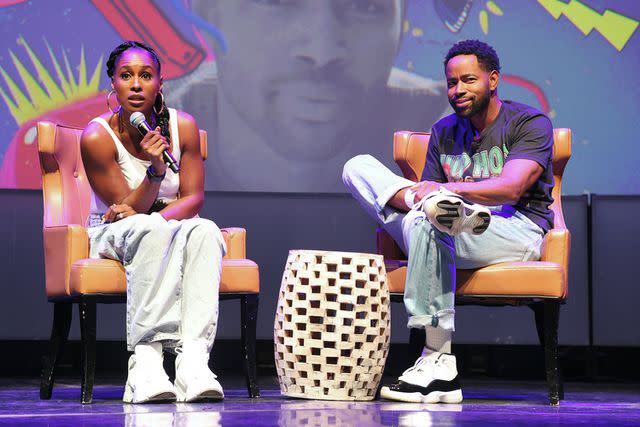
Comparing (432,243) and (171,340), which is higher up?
(432,243)

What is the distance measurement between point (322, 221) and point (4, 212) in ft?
4.57

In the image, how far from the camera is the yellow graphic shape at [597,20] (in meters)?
4.80

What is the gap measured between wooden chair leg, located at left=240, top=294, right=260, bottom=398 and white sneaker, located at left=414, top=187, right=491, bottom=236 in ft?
2.26

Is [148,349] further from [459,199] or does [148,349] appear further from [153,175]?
[459,199]

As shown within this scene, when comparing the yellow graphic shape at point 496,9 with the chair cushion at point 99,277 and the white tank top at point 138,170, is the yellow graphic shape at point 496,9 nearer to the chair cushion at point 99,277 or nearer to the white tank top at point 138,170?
the white tank top at point 138,170

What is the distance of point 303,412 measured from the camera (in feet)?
8.97

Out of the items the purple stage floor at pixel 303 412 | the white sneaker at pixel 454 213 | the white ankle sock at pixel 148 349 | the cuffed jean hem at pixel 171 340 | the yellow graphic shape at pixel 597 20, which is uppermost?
the yellow graphic shape at pixel 597 20

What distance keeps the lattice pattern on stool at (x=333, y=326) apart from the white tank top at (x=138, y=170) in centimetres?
57

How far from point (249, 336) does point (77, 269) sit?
2.05 ft

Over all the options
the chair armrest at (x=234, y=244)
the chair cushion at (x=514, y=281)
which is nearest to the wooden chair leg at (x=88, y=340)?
the chair armrest at (x=234, y=244)

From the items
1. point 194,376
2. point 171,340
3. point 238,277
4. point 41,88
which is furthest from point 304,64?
point 194,376

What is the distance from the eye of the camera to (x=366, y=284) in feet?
10.3

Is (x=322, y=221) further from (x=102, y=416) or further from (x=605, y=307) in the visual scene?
(x=102, y=416)

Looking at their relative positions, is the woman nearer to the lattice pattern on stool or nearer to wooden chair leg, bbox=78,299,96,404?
wooden chair leg, bbox=78,299,96,404
